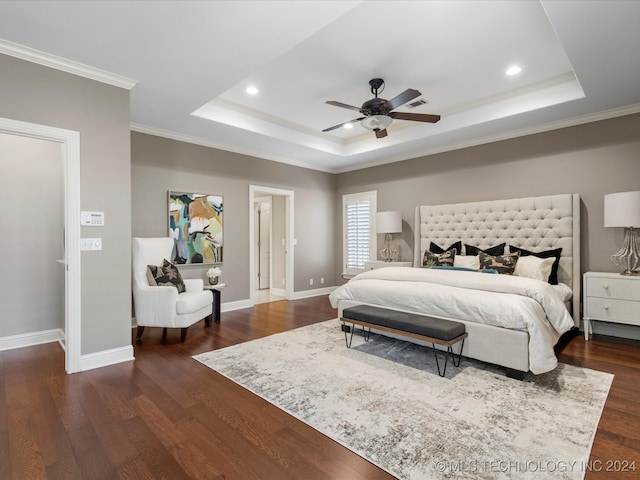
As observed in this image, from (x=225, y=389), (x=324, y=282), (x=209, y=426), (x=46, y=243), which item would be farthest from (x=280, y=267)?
(x=209, y=426)

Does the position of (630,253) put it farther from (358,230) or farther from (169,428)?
(169,428)

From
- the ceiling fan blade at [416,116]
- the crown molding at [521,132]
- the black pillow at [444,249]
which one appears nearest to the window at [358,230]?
the crown molding at [521,132]

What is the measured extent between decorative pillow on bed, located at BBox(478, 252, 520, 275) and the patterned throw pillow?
427 cm

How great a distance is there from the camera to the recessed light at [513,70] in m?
3.57

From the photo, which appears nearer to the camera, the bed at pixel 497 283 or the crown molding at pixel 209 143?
the bed at pixel 497 283

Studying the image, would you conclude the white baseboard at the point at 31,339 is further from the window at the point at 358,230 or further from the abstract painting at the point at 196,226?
the window at the point at 358,230

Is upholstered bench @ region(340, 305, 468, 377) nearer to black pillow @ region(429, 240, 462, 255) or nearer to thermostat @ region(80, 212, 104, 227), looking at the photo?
black pillow @ region(429, 240, 462, 255)

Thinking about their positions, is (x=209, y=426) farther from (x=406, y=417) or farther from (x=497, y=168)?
(x=497, y=168)

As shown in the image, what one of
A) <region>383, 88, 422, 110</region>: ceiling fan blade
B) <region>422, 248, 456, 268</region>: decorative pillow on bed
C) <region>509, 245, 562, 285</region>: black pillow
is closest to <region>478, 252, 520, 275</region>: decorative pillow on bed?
<region>509, 245, 562, 285</region>: black pillow

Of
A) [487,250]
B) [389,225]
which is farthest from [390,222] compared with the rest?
[487,250]

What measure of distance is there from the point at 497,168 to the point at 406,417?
14.4ft

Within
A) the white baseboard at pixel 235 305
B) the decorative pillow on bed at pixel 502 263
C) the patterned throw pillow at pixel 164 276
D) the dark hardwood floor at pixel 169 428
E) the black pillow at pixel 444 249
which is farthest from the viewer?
the white baseboard at pixel 235 305

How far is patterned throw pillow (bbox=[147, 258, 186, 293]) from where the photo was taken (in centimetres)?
410

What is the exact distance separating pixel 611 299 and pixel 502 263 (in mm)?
1182
